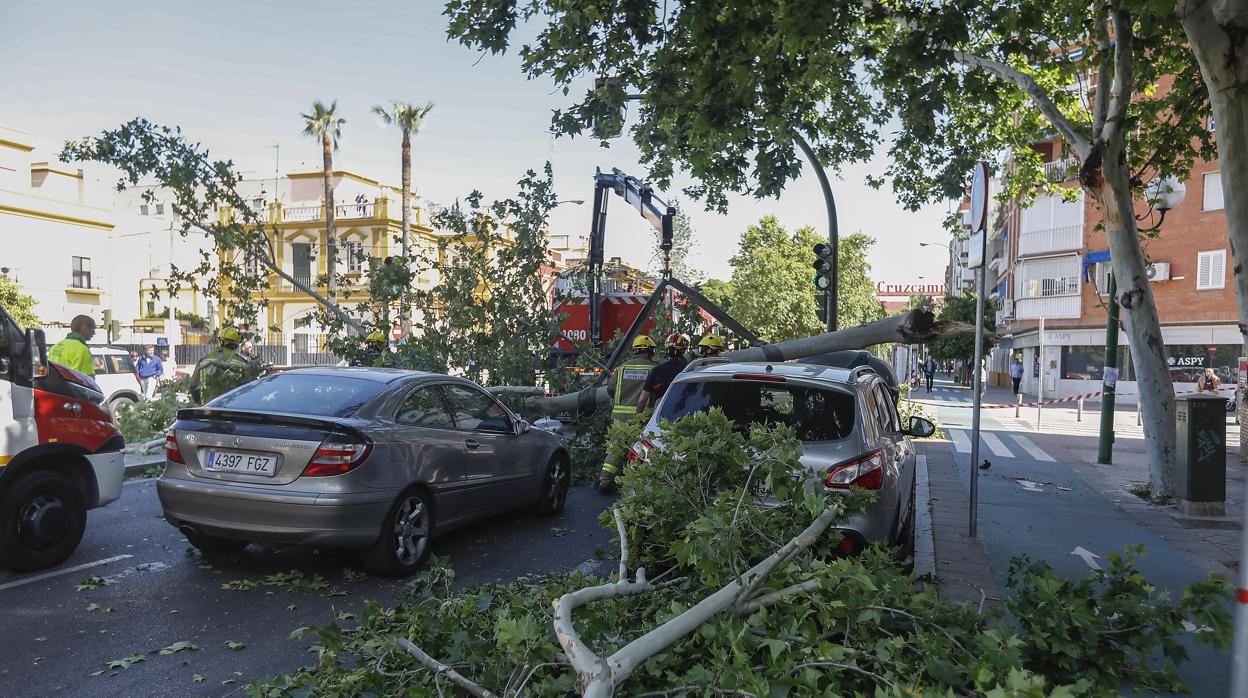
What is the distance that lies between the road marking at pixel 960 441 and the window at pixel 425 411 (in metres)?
11.2

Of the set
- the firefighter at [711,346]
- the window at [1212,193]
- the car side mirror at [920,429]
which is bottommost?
the car side mirror at [920,429]

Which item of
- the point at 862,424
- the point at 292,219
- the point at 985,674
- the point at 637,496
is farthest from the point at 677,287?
the point at 292,219

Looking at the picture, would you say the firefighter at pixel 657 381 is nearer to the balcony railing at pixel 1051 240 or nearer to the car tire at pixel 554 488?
the car tire at pixel 554 488

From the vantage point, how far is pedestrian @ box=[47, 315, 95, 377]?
9188 millimetres

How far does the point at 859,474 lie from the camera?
5.30m

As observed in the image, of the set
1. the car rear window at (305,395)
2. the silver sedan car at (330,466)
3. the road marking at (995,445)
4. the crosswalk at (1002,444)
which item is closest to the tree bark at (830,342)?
the silver sedan car at (330,466)

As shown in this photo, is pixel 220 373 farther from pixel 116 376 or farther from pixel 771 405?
pixel 116 376

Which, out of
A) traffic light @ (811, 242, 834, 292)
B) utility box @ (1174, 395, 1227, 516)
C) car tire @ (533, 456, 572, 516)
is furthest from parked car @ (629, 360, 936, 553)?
traffic light @ (811, 242, 834, 292)

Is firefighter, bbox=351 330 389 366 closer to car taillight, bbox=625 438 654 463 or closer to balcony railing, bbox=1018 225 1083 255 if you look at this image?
car taillight, bbox=625 438 654 463

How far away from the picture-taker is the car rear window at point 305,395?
6.23m

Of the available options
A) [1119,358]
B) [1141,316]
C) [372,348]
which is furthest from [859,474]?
[1119,358]

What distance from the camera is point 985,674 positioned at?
245cm

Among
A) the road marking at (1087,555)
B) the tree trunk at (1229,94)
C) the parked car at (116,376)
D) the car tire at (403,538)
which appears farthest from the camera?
the parked car at (116,376)

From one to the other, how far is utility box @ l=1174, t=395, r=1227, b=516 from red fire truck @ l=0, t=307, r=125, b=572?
10.3 meters
